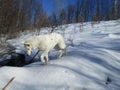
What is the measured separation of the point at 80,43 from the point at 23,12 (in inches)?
131

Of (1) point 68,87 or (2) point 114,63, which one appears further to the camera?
(2) point 114,63

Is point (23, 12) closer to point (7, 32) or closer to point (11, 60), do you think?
point (7, 32)

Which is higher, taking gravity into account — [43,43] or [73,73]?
[43,43]

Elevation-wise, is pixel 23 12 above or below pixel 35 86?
above

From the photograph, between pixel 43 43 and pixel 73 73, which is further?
pixel 43 43

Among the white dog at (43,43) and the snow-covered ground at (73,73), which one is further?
the white dog at (43,43)

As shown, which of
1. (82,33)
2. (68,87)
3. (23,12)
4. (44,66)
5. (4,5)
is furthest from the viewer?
(23,12)

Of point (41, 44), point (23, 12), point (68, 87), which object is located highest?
point (23, 12)

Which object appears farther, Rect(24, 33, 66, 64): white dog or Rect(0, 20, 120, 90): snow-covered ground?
Rect(24, 33, 66, 64): white dog

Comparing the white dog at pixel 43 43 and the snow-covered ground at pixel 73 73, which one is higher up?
the white dog at pixel 43 43

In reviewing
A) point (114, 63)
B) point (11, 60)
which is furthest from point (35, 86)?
point (11, 60)

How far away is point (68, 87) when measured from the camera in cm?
457

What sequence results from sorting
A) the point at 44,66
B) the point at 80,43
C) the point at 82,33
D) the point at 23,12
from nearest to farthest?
1. the point at 44,66
2. the point at 80,43
3. the point at 82,33
4. the point at 23,12

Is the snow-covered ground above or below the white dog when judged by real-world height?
below
